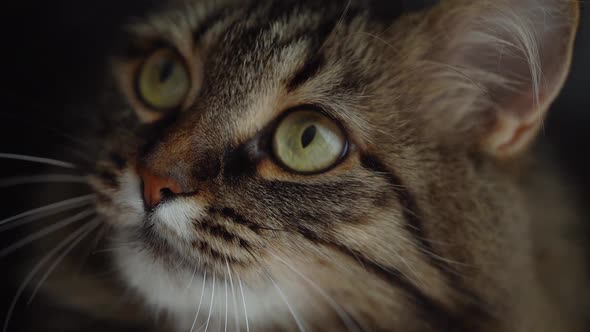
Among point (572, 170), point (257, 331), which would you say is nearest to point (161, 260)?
point (257, 331)

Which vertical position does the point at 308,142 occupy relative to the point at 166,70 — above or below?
below

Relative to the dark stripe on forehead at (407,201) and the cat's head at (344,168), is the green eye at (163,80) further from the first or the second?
the dark stripe on forehead at (407,201)

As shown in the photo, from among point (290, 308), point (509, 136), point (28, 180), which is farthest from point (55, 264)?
point (509, 136)

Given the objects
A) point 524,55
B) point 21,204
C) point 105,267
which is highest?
point 524,55

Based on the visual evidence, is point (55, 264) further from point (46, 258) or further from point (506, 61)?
point (506, 61)

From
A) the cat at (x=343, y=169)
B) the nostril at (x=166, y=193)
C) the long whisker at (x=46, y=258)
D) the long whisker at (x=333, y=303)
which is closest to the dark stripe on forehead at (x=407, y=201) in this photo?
the cat at (x=343, y=169)

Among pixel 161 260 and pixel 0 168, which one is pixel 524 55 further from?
pixel 0 168

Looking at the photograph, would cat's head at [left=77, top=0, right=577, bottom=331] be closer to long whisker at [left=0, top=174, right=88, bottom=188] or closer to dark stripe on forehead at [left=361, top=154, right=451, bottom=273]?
dark stripe on forehead at [left=361, top=154, right=451, bottom=273]
